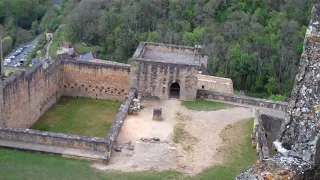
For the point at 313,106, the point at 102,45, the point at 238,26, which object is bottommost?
the point at 102,45

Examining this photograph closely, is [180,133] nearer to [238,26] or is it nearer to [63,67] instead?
[63,67]

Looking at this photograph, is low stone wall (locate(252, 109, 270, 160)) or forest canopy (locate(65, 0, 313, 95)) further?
forest canopy (locate(65, 0, 313, 95))

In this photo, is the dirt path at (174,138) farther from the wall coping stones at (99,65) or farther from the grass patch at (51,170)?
the wall coping stones at (99,65)

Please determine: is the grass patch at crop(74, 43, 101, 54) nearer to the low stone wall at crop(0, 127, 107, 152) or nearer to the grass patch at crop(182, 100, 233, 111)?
the grass patch at crop(182, 100, 233, 111)

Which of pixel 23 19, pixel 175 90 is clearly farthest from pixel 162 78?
pixel 23 19

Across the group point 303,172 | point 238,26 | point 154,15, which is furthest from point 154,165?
point 154,15

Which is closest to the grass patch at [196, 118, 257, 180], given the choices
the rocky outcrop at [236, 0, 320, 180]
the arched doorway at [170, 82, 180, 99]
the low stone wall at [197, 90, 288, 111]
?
the low stone wall at [197, 90, 288, 111]
